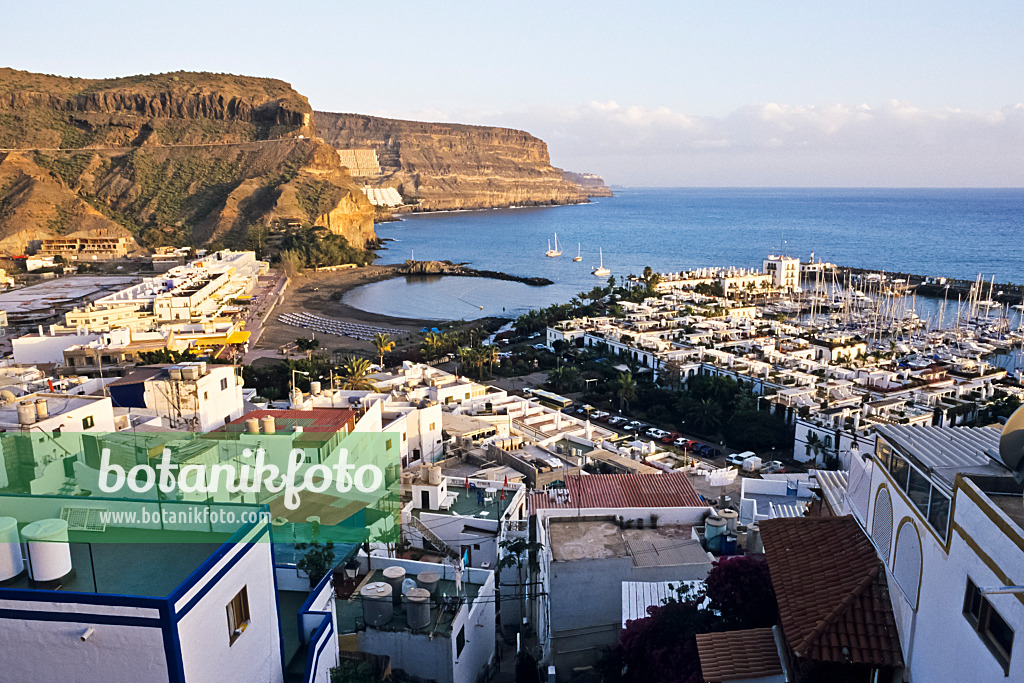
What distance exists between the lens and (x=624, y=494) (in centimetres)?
1035

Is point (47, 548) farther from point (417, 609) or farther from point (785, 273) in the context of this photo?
point (785, 273)

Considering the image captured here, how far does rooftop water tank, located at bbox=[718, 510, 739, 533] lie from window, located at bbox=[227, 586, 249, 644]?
21.3 feet

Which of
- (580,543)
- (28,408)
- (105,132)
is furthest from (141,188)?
(580,543)

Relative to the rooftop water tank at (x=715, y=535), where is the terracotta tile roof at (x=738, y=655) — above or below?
above

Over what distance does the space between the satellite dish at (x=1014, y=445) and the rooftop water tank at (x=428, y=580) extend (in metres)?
5.35

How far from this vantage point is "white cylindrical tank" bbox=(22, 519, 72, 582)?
4055 millimetres

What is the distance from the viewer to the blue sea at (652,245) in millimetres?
62469

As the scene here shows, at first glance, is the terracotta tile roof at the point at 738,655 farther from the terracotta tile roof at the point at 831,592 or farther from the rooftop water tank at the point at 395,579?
the rooftop water tank at the point at 395,579

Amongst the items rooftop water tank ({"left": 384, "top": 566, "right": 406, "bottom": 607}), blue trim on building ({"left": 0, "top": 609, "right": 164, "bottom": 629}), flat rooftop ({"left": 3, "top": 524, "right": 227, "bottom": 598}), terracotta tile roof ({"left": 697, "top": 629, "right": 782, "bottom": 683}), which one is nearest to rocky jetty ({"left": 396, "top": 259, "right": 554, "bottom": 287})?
rooftop water tank ({"left": 384, "top": 566, "right": 406, "bottom": 607})

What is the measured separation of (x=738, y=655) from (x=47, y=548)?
16.7 feet

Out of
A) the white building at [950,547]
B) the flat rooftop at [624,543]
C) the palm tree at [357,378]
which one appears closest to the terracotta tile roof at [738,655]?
the white building at [950,547]

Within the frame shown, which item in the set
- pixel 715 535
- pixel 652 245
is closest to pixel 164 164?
pixel 652 245

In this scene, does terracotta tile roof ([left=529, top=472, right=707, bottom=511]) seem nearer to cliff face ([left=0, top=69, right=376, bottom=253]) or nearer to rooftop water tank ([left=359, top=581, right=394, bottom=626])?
rooftop water tank ([left=359, top=581, right=394, bottom=626])

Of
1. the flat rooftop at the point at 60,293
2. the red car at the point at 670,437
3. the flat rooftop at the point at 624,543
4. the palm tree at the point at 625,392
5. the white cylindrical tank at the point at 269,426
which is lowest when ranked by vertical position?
the red car at the point at 670,437
